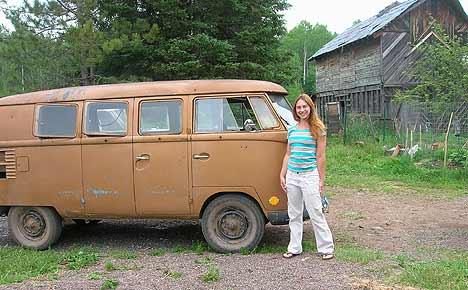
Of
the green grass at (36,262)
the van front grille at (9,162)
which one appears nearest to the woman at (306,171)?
the green grass at (36,262)

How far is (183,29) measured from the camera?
1508 centimetres

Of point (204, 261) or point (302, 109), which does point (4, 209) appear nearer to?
point (204, 261)

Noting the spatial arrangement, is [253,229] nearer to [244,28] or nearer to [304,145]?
[304,145]

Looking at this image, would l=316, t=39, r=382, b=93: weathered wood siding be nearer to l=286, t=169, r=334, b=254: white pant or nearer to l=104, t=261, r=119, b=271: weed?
l=286, t=169, r=334, b=254: white pant

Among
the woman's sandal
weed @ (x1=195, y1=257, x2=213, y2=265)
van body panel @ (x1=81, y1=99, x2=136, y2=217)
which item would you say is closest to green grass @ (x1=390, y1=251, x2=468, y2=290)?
the woman's sandal

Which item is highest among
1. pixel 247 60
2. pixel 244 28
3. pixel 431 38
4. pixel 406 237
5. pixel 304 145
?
pixel 431 38

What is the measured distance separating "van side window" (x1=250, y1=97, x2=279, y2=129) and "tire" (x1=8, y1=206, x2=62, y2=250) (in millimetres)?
3227

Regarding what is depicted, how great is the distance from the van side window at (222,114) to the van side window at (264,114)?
76 mm

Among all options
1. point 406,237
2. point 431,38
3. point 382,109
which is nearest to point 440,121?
point 382,109

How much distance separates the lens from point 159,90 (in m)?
6.83

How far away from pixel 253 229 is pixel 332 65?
28.0 meters

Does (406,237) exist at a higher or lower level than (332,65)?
lower

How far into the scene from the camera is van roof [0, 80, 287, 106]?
6758 mm

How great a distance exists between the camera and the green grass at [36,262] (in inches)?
225
